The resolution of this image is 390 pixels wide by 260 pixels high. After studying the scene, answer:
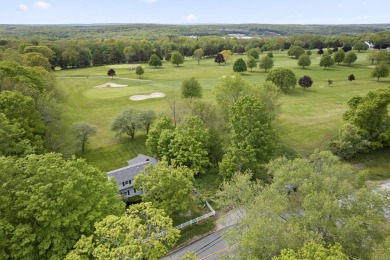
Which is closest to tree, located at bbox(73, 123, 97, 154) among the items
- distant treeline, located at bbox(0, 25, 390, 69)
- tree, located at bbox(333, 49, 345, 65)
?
distant treeline, located at bbox(0, 25, 390, 69)

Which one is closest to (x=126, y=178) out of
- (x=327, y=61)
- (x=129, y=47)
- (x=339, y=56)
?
(x=327, y=61)

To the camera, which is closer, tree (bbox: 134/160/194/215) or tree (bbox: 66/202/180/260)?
tree (bbox: 66/202/180/260)

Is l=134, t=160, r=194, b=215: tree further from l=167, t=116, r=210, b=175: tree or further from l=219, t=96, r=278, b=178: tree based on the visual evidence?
l=219, t=96, r=278, b=178: tree

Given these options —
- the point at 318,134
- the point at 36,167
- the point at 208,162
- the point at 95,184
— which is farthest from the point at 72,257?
the point at 318,134

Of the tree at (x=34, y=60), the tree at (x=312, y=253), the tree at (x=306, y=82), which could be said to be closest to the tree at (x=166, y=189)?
the tree at (x=312, y=253)

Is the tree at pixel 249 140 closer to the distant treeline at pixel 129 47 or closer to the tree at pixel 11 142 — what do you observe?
the tree at pixel 11 142

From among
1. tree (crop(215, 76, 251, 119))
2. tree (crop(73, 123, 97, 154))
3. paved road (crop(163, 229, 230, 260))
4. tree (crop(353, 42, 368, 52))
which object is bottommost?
paved road (crop(163, 229, 230, 260))

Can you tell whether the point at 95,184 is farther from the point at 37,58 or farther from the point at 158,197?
the point at 37,58

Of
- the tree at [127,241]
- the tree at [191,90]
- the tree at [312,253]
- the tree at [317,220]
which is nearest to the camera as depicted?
the tree at [312,253]
